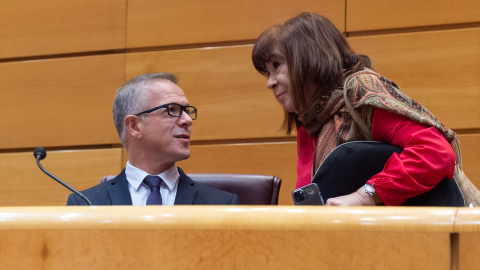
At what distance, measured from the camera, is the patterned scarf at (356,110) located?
154cm

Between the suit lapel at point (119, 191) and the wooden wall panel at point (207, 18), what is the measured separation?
3.60 feet

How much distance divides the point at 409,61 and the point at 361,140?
126 cm

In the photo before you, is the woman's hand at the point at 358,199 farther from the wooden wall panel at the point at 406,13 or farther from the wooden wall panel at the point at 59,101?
the wooden wall panel at the point at 59,101

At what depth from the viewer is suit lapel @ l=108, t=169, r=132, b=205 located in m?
2.05

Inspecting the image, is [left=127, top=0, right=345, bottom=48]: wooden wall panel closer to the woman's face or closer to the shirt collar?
the shirt collar

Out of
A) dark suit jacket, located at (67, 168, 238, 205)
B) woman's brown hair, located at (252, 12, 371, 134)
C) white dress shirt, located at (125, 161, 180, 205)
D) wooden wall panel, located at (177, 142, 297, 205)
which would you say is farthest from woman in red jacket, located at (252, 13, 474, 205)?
wooden wall panel, located at (177, 142, 297, 205)

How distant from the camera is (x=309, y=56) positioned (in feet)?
5.71

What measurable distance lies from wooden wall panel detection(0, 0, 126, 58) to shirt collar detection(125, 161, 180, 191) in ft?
3.67

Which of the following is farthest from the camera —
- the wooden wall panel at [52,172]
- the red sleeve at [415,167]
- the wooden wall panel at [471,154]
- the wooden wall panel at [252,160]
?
the wooden wall panel at [52,172]

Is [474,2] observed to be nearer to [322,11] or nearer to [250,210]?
[322,11]

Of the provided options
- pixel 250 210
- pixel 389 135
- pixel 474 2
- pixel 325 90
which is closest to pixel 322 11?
pixel 474 2

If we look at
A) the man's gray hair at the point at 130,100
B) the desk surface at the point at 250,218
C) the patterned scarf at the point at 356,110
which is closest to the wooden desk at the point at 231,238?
the desk surface at the point at 250,218

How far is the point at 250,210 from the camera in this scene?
2.75 ft

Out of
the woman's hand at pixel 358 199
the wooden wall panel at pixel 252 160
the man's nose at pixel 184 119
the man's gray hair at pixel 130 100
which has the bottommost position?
the wooden wall panel at pixel 252 160
